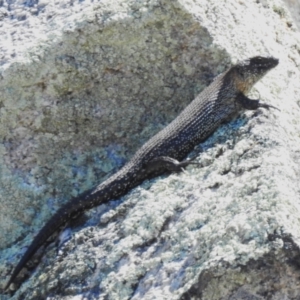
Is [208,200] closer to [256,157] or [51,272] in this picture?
[256,157]

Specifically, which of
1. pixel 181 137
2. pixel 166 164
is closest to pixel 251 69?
pixel 181 137

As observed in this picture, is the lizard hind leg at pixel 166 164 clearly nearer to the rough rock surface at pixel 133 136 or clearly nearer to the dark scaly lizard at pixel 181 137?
the dark scaly lizard at pixel 181 137

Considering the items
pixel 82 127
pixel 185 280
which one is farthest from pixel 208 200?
pixel 82 127

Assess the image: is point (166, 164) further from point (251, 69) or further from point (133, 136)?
point (251, 69)

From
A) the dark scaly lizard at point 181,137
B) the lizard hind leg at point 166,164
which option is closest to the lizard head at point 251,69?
the dark scaly lizard at point 181,137

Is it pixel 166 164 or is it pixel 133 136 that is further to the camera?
pixel 133 136

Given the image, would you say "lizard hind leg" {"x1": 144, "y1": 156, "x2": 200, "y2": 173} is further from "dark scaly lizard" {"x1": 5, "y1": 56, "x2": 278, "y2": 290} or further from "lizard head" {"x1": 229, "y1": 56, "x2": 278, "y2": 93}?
"lizard head" {"x1": 229, "y1": 56, "x2": 278, "y2": 93}
